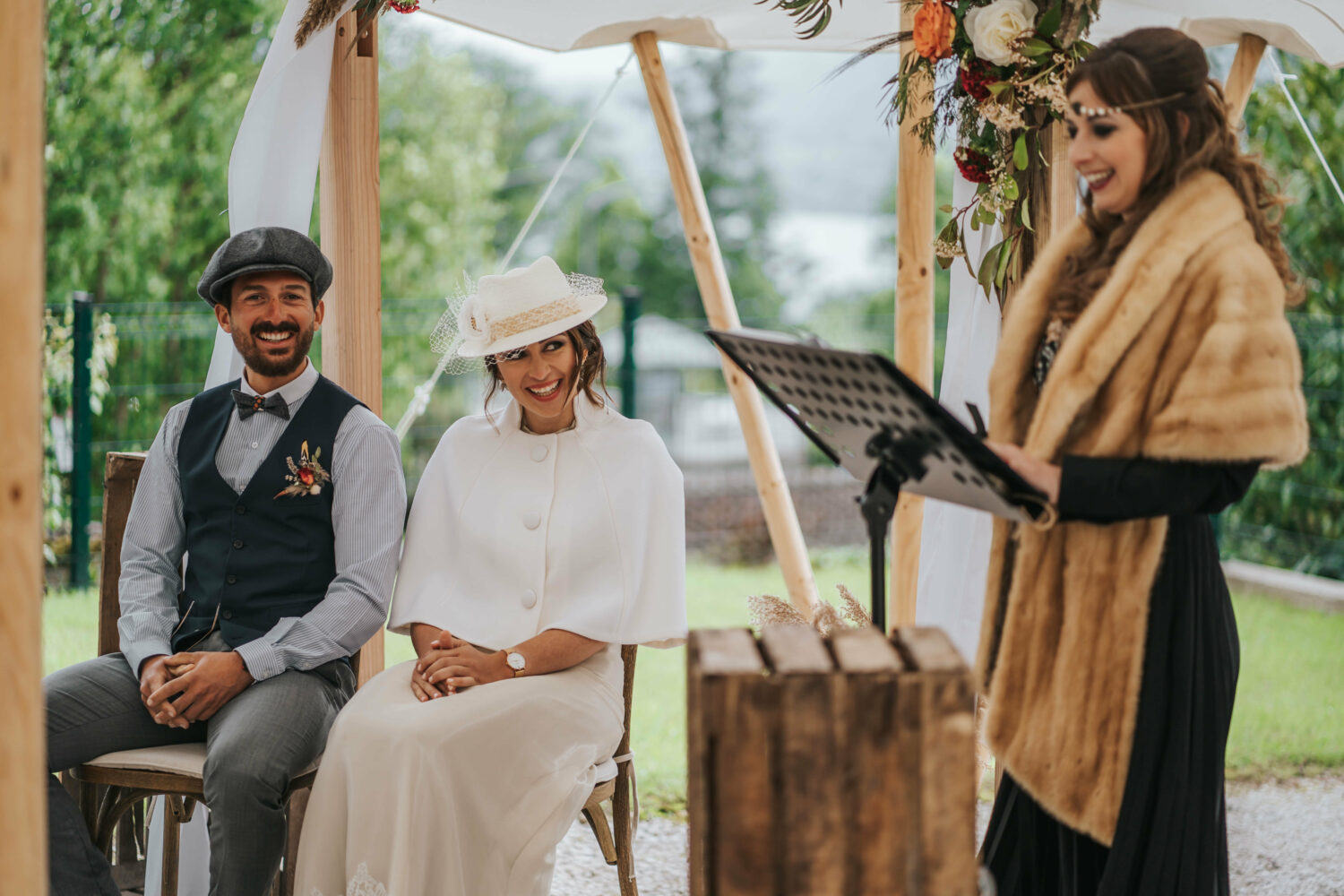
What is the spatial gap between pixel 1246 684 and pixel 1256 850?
2.26m

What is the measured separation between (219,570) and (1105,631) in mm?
1897

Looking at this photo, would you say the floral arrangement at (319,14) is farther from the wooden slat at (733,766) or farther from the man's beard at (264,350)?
the wooden slat at (733,766)

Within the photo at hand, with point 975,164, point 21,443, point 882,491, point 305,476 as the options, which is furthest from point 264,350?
point 975,164

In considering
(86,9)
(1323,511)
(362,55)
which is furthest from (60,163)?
(1323,511)

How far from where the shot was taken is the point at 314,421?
2832 millimetres

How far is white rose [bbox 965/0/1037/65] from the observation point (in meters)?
2.64

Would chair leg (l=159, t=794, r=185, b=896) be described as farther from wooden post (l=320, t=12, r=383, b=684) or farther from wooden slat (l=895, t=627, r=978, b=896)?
wooden slat (l=895, t=627, r=978, b=896)

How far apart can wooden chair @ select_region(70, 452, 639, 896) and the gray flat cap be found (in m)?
0.52

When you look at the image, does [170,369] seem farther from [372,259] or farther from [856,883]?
[856,883]

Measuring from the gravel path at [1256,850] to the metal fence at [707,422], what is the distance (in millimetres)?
3521

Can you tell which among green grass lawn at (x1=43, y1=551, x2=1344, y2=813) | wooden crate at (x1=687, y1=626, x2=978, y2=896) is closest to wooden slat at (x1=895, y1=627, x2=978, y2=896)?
wooden crate at (x1=687, y1=626, x2=978, y2=896)

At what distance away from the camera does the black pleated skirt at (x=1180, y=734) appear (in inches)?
74.3

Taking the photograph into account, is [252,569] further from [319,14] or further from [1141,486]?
[1141,486]

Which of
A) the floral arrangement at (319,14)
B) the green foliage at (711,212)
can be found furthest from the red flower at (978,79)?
the green foliage at (711,212)
